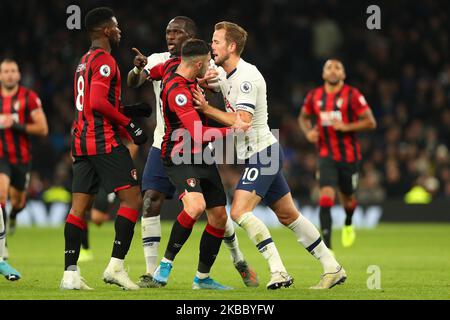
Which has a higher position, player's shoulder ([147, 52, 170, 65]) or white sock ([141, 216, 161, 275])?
player's shoulder ([147, 52, 170, 65])

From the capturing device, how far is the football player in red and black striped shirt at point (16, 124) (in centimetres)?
1259

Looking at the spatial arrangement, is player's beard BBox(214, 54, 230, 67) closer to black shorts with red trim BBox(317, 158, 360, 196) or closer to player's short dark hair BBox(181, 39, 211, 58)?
player's short dark hair BBox(181, 39, 211, 58)

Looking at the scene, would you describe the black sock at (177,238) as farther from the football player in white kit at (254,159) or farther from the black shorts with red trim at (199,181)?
the football player in white kit at (254,159)

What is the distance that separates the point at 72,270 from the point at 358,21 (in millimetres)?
16426

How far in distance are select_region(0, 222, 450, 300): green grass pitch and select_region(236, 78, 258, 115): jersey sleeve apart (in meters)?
1.50

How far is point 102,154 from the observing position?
27.0ft

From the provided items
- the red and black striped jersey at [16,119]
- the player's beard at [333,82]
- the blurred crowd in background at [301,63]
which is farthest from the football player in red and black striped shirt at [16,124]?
the blurred crowd in background at [301,63]

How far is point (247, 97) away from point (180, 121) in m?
0.59

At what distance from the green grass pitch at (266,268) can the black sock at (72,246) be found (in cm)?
26

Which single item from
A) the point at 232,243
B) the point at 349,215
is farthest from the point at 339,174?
the point at 232,243

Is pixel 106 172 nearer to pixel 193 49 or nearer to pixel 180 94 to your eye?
pixel 180 94

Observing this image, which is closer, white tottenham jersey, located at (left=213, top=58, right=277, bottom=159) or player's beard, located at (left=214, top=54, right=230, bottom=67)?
white tottenham jersey, located at (left=213, top=58, right=277, bottom=159)

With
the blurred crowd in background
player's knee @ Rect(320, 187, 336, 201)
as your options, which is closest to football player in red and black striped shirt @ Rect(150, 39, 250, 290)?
player's knee @ Rect(320, 187, 336, 201)

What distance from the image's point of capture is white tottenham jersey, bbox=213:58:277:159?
326 inches
